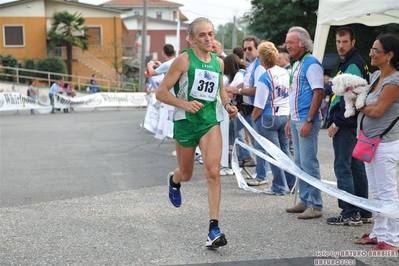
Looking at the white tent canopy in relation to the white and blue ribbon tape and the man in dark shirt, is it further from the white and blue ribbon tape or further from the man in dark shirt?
the white and blue ribbon tape

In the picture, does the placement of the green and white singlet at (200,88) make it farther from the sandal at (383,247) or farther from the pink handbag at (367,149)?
the sandal at (383,247)

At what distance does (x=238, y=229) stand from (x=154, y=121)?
925 centimetres

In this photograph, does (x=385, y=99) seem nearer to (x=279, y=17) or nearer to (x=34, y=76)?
(x=279, y=17)

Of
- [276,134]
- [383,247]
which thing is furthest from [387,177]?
[276,134]

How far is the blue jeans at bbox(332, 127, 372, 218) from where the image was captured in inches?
257

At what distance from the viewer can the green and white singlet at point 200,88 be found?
6.11 metres

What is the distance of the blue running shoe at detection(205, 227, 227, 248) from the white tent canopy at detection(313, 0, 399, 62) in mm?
2956

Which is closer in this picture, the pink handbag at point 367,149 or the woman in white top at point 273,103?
the pink handbag at point 367,149

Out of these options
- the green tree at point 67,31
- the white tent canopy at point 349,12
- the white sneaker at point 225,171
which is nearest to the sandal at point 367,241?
the white tent canopy at point 349,12

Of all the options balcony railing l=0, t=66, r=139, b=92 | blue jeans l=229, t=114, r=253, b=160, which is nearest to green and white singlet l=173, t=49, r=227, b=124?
blue jeans l=229, t=114, r=253, b=160

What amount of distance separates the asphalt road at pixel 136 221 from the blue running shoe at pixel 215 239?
3.3 inches

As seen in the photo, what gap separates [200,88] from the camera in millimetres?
6109

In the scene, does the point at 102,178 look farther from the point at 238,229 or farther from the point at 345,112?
the point at 345,112

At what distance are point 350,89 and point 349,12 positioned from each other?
1.74m
